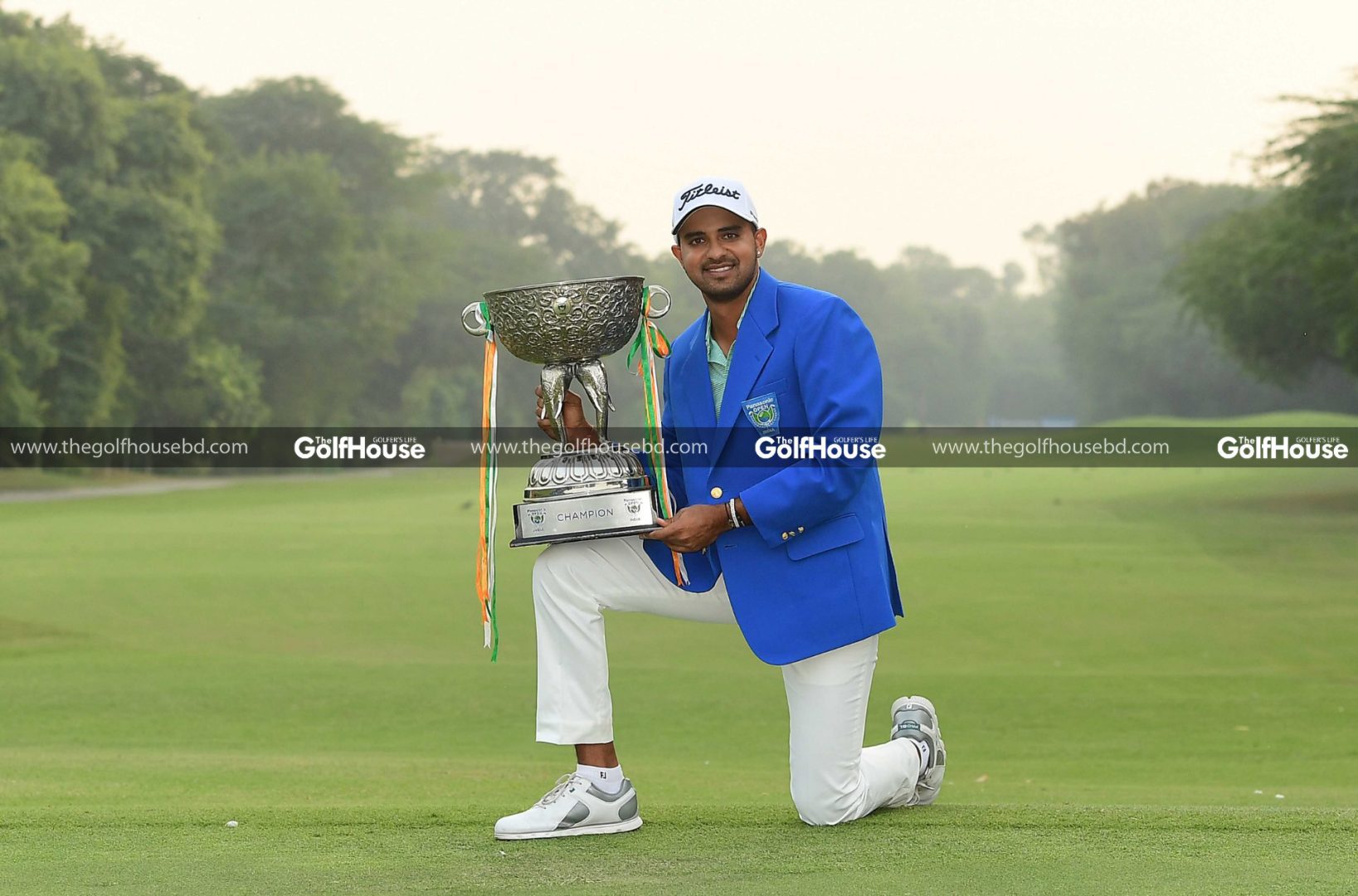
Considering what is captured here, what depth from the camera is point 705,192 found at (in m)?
4.57

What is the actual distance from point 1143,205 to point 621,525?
77.5 metres

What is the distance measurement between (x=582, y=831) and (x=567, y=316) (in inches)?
55.3

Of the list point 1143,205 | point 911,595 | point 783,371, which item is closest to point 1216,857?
point 783,371

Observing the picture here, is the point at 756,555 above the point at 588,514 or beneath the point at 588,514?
beneath

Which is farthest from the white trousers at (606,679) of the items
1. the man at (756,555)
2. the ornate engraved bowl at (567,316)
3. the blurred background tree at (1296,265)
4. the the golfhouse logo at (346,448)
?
the the golfhouse logo at (346,448)

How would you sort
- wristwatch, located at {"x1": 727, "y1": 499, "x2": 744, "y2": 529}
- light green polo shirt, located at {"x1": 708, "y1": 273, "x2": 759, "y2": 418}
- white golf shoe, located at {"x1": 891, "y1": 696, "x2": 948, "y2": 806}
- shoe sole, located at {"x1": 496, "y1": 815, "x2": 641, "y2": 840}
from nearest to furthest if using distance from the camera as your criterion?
shoe sole, located at {"x1": 496, "y1": 815, "x2": 641, "y2": 840} < wristwatch, located at {"x1": 727, "y1": 499, "x2": 744, "y2": 529} < light green polo shirt, located at {"x1": 708, "y1": 273, "x2": 759, "y2": 418} < white golf shoe, located at {"x1": 891, "y1": 696, "x2": 948, "y2": 806}

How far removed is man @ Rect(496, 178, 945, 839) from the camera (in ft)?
14.8

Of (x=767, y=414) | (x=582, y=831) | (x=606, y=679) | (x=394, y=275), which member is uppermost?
(x=394, y=275)

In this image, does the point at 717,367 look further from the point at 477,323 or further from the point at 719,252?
the point at 477,323

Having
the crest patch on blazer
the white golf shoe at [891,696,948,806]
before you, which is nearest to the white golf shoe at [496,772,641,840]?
the white golf shoe at [891,696,948,806]

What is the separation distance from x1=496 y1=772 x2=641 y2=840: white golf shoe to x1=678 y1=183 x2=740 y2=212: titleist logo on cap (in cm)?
160

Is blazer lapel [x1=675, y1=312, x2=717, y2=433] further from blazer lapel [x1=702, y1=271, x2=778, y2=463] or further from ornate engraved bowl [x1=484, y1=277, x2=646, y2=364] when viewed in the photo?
ornate engraved bowl [x1=484, y1=277, x2=646, y2=364]

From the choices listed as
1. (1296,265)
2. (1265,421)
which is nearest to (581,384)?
(1296,265)

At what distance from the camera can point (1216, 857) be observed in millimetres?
4070
